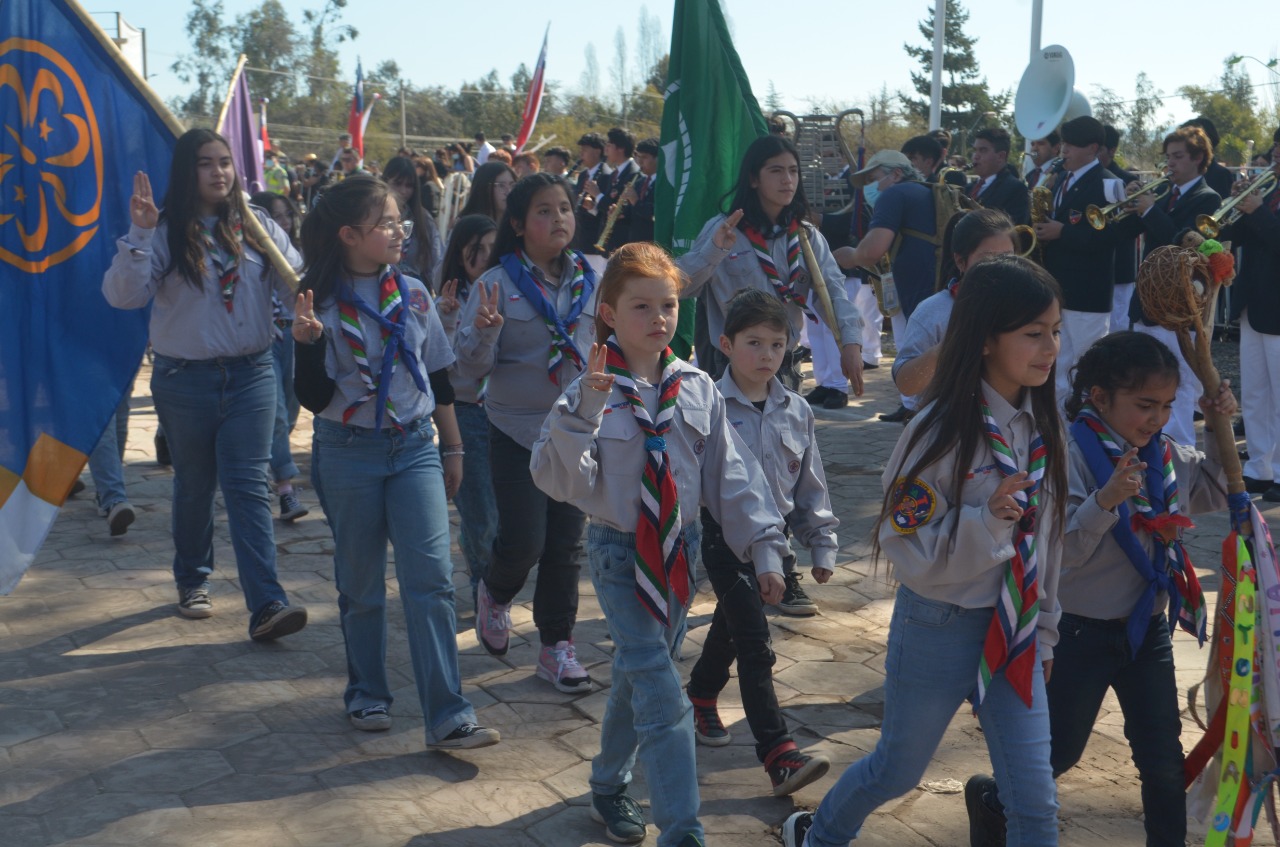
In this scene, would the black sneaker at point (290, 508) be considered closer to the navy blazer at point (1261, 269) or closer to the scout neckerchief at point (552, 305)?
the scout neckerchief at point (552, 305)

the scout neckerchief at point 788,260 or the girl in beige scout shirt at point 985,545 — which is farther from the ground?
the scout neckerchief at point 788,260

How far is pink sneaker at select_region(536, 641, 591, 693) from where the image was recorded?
5.20 m

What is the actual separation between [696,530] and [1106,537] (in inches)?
46.3

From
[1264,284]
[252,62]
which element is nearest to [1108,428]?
[1264,284]

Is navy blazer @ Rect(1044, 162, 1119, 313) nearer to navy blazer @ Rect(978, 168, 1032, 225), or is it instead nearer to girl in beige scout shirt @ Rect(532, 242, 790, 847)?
navy blazer @ Rect(978, 168, 1032, 225)

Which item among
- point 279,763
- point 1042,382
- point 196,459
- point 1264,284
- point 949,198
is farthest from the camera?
point 949,198

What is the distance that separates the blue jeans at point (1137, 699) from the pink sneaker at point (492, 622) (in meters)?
2.56

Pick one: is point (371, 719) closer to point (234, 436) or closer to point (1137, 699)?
point (234, 436)

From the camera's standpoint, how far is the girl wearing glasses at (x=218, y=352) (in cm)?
554

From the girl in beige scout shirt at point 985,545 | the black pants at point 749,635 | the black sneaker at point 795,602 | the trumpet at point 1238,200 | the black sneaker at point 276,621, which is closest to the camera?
the girl in beige scout shirt at point 985,545

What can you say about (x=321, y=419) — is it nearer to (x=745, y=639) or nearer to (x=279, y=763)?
(x=279, y=763)

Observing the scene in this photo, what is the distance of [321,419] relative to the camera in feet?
15.3

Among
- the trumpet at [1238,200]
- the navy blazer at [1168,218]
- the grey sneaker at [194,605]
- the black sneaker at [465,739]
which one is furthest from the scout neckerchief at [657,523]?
the navy blazer at [1168,218]

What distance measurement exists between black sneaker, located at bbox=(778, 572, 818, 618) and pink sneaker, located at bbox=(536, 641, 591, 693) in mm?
1233
